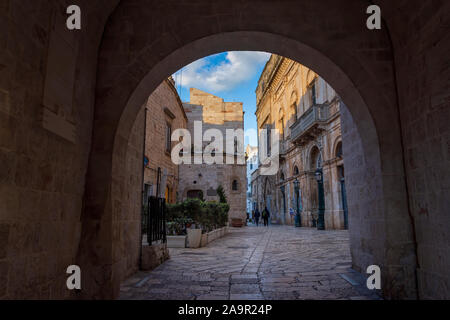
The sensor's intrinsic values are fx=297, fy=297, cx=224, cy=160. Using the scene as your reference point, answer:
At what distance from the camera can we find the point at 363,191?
4574 mm

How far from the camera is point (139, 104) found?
4277 millimetres

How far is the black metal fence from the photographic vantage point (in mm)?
6002

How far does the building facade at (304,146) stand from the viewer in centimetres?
1577

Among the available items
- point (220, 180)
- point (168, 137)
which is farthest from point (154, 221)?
point (220, 180)

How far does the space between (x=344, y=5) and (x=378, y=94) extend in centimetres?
134

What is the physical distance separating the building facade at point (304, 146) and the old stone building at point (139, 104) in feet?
38.0

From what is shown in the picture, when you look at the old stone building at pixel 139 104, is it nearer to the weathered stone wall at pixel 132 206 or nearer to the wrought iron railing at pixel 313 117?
the weathered stone wall at pixel 132 206

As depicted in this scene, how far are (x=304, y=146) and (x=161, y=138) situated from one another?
393 inches

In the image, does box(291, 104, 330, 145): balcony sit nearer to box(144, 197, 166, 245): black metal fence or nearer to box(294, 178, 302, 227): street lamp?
box(294, 178, 302, 227): street lamp

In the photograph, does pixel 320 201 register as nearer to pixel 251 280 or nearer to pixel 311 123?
pixel 311 123

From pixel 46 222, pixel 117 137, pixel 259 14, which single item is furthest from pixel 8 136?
pixel 259 14

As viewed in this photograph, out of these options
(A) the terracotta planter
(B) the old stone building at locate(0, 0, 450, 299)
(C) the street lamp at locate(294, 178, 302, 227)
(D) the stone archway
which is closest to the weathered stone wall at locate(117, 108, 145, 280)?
(B) the old stone building at locate(0, 0, 450, 299)

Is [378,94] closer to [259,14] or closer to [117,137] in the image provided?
[259,14]
